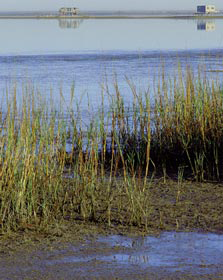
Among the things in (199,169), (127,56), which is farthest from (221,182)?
(127,56)

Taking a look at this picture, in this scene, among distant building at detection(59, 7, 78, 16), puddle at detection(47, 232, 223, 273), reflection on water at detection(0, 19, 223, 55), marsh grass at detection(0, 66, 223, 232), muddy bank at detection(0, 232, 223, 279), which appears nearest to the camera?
muddy bank at detection(0, 232, 223, 279)

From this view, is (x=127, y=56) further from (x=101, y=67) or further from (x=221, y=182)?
(x=221, y=182)

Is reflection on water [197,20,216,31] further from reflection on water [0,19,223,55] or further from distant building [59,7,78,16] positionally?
distant building [59,7,78,16]

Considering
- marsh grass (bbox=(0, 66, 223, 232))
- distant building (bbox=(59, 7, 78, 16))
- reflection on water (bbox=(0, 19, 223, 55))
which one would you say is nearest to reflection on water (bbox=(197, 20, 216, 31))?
reflection on water (bbox=(0, 19, 223, 55))

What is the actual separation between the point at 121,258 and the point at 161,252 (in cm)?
31

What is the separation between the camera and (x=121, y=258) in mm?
5062

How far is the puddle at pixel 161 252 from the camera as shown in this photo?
4953mm

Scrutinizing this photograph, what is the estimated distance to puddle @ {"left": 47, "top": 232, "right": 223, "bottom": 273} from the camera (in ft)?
16.3

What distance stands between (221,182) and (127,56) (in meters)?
19.4

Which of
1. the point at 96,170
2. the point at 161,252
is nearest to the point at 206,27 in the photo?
the point at 96,170

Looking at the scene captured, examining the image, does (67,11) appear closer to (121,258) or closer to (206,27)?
(206,27)

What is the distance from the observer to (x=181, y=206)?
20.8 feet

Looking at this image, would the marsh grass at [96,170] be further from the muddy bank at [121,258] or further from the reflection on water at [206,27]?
the reflection on water at [206,27]

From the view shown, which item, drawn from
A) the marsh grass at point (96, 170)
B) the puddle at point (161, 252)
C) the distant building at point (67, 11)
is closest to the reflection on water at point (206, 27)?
the marsh grass at point (96, 170)
